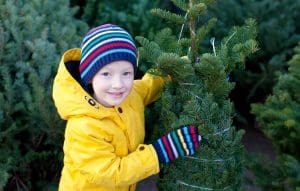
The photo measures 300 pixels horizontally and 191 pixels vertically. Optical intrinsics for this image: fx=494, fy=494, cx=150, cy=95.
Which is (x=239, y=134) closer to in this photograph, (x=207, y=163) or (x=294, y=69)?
(x=207, y=163)

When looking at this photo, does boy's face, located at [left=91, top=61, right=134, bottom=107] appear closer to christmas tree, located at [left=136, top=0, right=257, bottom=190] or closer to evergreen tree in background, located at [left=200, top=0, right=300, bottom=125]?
christmas tree, located at [left=136, top=0, right=257, bottom=190]

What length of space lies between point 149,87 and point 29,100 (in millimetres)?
874

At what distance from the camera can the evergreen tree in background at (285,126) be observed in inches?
111

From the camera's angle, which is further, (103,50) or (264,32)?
(264,32)

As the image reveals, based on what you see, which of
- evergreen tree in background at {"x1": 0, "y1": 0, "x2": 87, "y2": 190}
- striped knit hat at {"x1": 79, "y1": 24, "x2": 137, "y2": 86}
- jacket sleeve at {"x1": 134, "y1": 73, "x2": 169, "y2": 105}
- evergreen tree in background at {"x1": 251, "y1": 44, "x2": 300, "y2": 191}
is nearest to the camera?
striped knit hat at {"x1": 79, "y1": 24, "x2": 137, "y2": 86}

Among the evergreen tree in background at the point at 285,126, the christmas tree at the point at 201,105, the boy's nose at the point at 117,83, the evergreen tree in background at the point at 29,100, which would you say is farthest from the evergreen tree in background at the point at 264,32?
the boy's nose at the point at 117,83

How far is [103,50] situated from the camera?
2.27m

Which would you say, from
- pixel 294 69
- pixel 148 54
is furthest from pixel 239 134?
pixel 294 69

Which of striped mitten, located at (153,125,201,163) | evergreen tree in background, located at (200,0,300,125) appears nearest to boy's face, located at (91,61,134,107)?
striped mitten, located at (153,125,201,163)

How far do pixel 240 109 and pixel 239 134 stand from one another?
115 inches

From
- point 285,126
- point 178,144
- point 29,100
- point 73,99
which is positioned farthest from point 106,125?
point 285,126

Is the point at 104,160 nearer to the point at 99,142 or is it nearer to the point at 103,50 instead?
the point at 99,142

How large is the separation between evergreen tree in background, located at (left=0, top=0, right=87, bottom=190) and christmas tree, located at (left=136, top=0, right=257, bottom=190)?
3.12 ft

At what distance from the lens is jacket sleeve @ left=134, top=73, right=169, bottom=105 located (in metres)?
2.66
